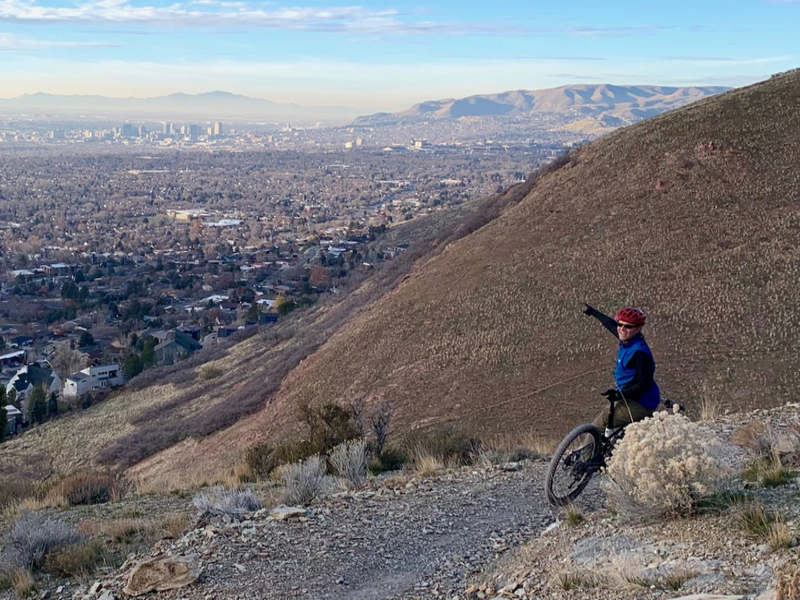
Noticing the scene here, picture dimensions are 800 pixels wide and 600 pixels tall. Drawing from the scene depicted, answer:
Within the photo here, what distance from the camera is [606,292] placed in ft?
69.2

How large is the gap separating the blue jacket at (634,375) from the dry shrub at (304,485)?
311 cm

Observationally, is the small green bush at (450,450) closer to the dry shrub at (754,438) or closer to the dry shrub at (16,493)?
the dry shrub at (754,438)

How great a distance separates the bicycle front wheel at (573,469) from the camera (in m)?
6.11

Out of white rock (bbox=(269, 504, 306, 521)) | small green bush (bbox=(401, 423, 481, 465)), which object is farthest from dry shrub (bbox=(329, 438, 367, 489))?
white rock (bbox=(269, 504, 306, 521))

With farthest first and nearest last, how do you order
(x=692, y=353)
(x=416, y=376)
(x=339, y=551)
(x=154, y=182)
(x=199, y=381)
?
(x=154, y=182)
(x=199, y=381)
(x=416, y=376)
(x=692, y=353)
(x=339, y=551)

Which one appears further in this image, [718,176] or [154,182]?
[154,182]

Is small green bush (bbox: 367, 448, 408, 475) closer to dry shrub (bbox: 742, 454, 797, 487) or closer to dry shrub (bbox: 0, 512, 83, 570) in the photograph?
dry shrub (bbox: 0, 512, 83, 570)

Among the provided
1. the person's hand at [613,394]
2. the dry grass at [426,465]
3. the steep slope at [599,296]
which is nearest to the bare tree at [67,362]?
the steep slope at [599,296]

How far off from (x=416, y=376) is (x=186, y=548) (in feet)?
48.0

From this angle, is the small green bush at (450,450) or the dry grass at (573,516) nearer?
the dry grass at (573,516)

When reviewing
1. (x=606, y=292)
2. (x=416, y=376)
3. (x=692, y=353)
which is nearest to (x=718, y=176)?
(x=606, y=292)

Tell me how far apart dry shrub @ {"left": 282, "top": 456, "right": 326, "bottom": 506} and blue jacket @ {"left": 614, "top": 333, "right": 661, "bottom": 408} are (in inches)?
122

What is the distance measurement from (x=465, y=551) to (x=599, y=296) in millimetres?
16191

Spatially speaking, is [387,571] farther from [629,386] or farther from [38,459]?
[38,459]
